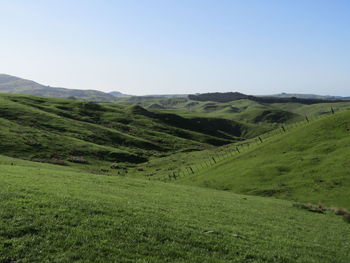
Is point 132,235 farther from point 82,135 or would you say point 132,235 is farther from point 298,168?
point 82,135

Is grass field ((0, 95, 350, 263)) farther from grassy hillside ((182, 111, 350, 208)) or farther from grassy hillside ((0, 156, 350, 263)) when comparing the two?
grassy hillside ((182, 111, 350, 208))

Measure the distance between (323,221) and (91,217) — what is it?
2607cm

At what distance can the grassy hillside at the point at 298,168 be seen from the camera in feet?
156

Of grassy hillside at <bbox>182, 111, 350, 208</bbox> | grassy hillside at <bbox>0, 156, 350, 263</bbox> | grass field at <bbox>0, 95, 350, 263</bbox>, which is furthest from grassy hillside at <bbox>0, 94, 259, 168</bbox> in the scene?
grassy hillside at <bbox>0, 156, 350, 263</bbox>

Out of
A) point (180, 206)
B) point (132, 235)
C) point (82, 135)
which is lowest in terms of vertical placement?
point (82, 135)

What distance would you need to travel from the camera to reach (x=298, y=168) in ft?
184

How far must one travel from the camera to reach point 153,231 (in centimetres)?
1717

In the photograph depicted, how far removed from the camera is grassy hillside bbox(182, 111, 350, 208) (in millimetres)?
47656

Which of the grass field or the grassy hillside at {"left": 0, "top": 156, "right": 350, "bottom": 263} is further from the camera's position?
the grass field

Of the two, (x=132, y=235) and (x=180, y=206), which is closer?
(x=132, y=235)

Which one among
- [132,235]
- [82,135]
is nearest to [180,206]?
Answer: [132,235]

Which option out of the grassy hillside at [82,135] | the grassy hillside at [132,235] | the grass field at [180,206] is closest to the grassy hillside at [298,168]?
the grass field at [180,206]

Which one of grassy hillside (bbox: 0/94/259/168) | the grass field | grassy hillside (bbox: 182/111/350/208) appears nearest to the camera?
the grass field

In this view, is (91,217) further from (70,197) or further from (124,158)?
(124,158)
